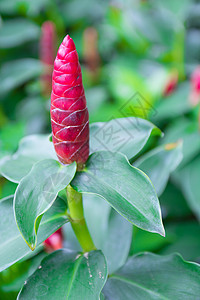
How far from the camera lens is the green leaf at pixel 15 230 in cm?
55

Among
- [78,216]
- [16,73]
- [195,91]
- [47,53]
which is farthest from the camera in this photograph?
[16,73]

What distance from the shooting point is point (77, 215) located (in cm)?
62

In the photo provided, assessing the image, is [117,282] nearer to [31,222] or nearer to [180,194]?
[31,222]

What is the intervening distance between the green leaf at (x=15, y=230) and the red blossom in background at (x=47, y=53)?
82 cm

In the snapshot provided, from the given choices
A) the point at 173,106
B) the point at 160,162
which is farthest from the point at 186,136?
the point at 160,162

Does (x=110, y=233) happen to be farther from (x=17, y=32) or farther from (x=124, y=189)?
(x=17, y=32)

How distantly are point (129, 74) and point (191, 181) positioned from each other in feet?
1.61

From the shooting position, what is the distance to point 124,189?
1.72ft

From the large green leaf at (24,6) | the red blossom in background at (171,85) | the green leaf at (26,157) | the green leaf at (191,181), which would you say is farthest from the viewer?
the large green leaf at (24,6)

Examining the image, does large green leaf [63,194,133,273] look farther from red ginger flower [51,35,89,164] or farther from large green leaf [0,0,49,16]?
large green leaf [0,0,49,16]

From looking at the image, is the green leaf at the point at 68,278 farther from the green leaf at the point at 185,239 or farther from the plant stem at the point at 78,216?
the green leaf at the point at 185,239

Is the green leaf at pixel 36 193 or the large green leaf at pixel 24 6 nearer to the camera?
the green leaf at pixel 36 193

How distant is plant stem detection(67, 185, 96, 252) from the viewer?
1.94ft

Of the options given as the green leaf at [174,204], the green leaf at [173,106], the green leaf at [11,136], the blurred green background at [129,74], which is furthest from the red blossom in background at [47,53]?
the green leaf at [174,204]
